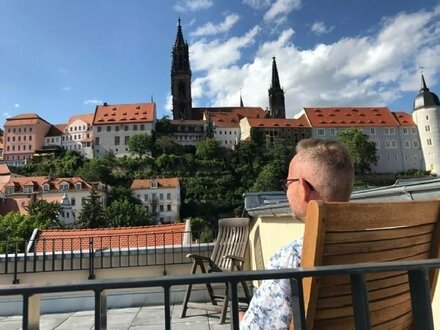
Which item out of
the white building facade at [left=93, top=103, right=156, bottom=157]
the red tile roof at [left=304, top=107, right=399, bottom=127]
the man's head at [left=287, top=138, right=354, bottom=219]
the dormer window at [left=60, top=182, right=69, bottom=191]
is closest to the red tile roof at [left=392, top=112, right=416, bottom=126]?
the red tile roof at [left=304, top=107, right=399, bottom=127]

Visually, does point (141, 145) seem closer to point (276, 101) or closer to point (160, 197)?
point (160, 197)

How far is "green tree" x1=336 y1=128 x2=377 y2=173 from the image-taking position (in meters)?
84.7

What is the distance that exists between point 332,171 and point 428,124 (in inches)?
3826

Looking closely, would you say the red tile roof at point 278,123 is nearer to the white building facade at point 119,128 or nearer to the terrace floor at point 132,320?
the white building facade at point 119,128

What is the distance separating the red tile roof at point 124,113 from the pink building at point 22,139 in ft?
41.8

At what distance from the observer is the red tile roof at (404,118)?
9544 centimetres

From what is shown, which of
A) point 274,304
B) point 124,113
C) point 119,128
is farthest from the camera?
point 124,113

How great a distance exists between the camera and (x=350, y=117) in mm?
98250

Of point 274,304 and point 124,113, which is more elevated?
point 124,113

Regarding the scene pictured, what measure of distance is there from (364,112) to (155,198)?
54348 mm

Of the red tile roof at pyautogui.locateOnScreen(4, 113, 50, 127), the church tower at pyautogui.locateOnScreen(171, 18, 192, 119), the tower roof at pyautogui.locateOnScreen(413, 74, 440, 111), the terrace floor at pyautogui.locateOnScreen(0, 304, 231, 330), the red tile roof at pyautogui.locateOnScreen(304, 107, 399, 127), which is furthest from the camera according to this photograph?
the church tower at pyautogui.locateOnScreen(171, 18, 192, 119)

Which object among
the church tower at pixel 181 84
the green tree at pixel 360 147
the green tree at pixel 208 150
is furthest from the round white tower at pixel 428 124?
the church tower at pixel 181 84

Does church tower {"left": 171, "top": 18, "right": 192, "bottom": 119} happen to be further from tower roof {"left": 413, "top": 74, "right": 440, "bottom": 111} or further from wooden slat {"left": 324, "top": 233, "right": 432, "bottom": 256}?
wooden slat {"left": 324, "top": 233, "right": 432, "bottom": 256}

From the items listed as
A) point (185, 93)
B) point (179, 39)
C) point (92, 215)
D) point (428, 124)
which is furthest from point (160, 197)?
point (428, 124)
